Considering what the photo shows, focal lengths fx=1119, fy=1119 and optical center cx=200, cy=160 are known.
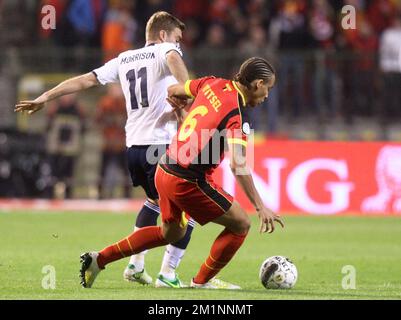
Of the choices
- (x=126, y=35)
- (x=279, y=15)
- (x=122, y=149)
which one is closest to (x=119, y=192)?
(x=122, y=149)

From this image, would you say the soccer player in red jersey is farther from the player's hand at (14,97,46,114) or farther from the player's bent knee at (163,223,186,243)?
the player's hand at (14,97,46,114)

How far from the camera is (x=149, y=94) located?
10.6 meters

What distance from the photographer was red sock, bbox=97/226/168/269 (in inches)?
389

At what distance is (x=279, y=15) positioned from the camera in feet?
75.8

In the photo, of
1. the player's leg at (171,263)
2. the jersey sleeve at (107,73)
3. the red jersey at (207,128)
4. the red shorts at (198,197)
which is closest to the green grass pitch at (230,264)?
the player's leg at (171,263)

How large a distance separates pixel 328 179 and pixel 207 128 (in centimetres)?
1028

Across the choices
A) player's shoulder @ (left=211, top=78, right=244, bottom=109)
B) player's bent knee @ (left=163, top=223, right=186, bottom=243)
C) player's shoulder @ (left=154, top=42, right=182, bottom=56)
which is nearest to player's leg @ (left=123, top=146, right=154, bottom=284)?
player's bent knee @ (left=163, top=223, right=186, bottom=243)

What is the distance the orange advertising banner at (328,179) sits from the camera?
63.7ft

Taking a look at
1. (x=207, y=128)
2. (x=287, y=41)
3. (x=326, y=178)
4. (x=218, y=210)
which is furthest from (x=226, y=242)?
(x=287, y=41)

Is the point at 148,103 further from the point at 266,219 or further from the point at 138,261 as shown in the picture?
the point at 266,219

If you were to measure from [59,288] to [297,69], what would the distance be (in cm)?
1273

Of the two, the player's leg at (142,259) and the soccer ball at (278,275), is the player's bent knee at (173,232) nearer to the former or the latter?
the player's leg at (142,259)

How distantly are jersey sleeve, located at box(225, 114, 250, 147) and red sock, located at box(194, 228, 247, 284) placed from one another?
95 cm

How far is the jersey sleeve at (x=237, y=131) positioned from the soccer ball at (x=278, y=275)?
153 cm
